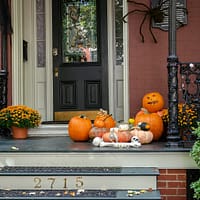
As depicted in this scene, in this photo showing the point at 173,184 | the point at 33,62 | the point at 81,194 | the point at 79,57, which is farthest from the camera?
the point at 79,57

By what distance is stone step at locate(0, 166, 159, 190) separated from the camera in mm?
3473

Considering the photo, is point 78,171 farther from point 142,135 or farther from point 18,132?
point 18,132

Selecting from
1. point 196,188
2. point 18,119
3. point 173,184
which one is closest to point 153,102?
point 173,184

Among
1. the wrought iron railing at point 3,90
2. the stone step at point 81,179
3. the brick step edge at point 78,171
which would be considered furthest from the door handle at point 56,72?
the stone step at point 81,179

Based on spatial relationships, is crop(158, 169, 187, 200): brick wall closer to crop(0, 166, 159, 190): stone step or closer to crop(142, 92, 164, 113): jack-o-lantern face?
crop(0, 166, 159, 190): stone step

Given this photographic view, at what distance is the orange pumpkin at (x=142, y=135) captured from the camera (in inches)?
160

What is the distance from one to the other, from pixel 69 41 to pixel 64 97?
2.72 feet

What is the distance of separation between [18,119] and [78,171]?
4.51 feet

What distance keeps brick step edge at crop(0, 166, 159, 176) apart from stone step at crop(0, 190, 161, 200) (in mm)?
154

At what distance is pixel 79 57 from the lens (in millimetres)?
5824

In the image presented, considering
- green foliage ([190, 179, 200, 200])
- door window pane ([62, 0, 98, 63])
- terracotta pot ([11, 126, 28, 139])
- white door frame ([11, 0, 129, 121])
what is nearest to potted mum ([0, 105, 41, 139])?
terracotta pot ([11, 126, 28, 139])

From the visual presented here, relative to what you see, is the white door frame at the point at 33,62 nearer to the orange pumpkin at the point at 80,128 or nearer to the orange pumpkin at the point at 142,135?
the orange pumpkin at the point at 80,128

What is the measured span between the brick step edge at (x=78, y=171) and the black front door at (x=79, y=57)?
206 centimetres

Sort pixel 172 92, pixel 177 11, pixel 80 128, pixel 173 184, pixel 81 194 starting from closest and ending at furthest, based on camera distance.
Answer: pixel 81 194, pixel 173 184, pixel 172 92, pixel 80 128, pixel 177 11
